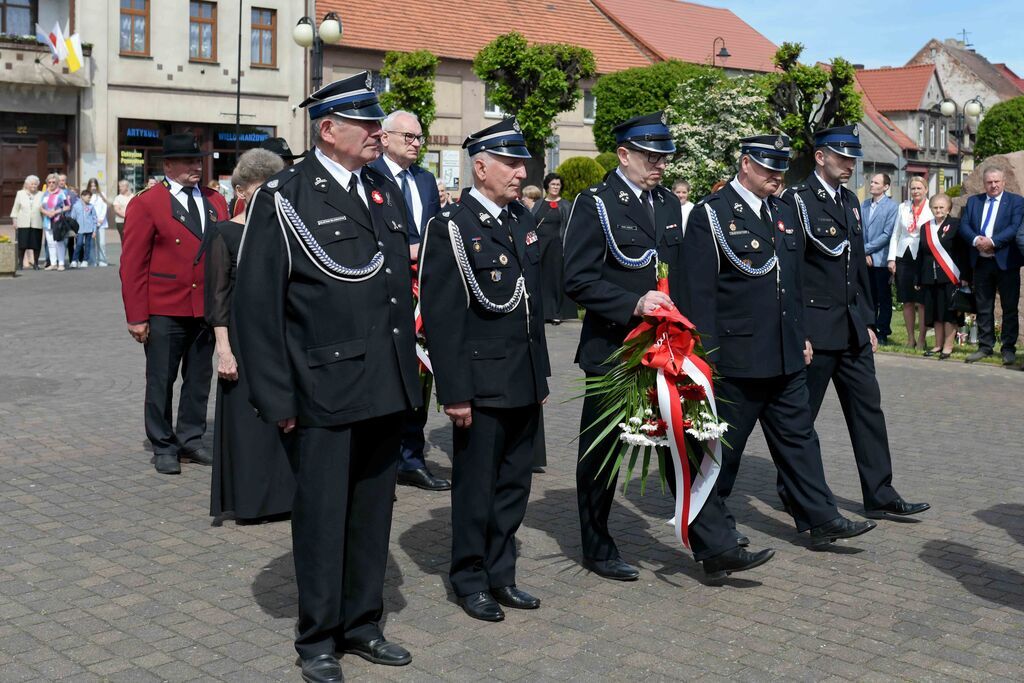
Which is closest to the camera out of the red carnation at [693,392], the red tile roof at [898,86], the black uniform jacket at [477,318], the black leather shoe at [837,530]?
the black uniform jacket at [477,318]

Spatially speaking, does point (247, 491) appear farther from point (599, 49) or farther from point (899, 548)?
point (599, 49)

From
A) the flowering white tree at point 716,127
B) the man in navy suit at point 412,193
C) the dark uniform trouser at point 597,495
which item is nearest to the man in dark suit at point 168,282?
the man in navy suit at point 412,193

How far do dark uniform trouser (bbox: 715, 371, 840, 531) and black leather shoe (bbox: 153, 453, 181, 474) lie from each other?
12.1 feet

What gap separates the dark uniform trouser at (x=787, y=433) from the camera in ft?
21.3

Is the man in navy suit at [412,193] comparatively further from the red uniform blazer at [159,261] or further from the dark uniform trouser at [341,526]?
the dark uniform trouser at [341,526]

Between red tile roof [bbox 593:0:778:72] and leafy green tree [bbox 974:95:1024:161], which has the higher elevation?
red tile roof [bbox 593:0:778:72]

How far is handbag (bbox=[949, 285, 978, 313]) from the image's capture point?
14984mm

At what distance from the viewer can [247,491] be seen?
23.1 feet

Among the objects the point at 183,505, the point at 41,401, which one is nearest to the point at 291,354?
the point at 183,505

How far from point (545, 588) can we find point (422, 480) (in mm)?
2255

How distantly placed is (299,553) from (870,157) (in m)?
72.1

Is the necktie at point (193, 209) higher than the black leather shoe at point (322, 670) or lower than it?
higher

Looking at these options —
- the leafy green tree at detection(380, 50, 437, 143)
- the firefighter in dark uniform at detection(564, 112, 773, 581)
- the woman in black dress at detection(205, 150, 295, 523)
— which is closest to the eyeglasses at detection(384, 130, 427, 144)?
the woman in black dress at detection(205, 150, 295, 523)

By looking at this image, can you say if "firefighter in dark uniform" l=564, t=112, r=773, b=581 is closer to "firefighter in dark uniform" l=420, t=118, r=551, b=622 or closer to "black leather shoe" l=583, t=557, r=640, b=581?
"black leather shoe" l=583, t=557, r=640, b=581
